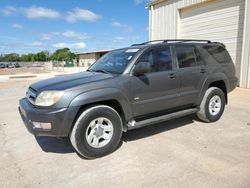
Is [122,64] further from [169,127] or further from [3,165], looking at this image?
[3,165]

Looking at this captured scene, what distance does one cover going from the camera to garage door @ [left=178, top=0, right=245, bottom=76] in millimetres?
9500

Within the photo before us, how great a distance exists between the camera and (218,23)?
10289 mm

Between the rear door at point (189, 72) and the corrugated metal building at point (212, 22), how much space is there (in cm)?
540

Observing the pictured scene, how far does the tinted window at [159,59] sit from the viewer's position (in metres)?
4.15

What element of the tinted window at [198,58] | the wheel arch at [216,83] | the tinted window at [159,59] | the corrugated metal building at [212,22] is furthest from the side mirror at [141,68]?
the corrugated metal building at [212,22]

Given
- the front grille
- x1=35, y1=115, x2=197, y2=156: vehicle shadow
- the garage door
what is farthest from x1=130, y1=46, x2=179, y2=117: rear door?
the garage door

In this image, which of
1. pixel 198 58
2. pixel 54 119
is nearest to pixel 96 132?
pixel 54 119

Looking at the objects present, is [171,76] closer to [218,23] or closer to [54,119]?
[54,119]

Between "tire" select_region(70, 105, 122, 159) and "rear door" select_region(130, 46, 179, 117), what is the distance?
486 mm

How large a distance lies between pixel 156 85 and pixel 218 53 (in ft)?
6.94

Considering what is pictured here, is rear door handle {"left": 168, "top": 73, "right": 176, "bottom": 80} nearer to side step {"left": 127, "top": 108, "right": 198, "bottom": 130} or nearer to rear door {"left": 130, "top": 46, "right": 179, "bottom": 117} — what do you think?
rear door {"left": 130, "top": 46, "right": 179, "bottom": 117}

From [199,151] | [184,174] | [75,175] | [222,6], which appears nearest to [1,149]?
[75,175]

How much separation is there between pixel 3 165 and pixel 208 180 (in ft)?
9.53

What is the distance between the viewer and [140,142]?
414 centimetres
